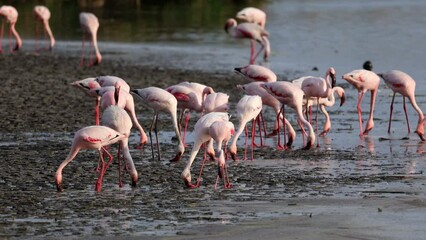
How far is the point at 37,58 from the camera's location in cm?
2386

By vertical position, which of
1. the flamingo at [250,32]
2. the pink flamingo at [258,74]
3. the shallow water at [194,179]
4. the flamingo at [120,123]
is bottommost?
the flamingo at [250,32]

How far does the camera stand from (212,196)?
9.82m

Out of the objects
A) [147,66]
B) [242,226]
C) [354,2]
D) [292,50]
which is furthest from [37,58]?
[354,2]

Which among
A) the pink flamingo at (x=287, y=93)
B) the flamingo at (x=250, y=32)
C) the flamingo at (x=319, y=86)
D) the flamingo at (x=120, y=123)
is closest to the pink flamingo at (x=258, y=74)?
the flamingo at (x=319, y=86)

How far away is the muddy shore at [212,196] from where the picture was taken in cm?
838

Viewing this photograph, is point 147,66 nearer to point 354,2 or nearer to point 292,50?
point 292,50

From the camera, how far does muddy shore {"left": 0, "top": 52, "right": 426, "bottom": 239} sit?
8375mm

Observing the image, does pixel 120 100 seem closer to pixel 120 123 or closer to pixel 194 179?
pixel 120 123

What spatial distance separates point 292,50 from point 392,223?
1765 cm

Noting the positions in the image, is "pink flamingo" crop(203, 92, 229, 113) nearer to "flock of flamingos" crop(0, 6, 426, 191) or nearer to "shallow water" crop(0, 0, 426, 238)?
"flock of flamingos" crop(0, 6, 426, 191)

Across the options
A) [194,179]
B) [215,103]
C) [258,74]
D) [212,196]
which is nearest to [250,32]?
[258,74]

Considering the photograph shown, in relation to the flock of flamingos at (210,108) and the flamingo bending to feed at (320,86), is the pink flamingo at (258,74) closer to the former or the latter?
the flock of flamingos at (210,108)

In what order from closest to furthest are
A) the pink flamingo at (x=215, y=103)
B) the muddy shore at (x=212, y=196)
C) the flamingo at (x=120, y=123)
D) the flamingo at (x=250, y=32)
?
the muddy shore at (x=212, y=196), the flamingo at (x=120, y=123), the pink flamingo at (x=215, y=103), the flamingo at (x=250, y=32)

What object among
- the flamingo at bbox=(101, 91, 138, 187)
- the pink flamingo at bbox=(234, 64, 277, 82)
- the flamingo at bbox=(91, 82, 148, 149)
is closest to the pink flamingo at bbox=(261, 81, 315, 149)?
the pink flamingo at bbox=(234, 64, 277, 82)
